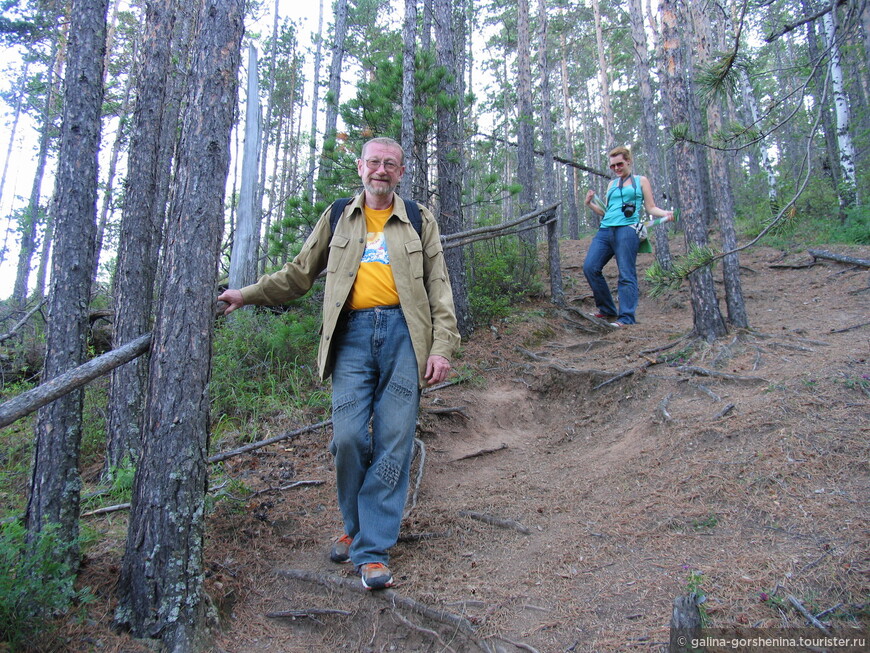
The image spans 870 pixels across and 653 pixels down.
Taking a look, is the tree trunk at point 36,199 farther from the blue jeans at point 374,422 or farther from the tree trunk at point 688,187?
the blue jeans at point 374,422

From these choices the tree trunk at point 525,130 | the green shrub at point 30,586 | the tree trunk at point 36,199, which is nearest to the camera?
the green shrub at point 30,586

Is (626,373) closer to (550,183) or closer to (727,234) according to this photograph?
(727,234)

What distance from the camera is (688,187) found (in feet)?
18.5

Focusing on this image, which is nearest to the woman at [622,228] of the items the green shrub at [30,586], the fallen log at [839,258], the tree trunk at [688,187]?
the tree trunk at [688,187]

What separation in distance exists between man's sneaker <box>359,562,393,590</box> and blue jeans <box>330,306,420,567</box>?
1.6 inches

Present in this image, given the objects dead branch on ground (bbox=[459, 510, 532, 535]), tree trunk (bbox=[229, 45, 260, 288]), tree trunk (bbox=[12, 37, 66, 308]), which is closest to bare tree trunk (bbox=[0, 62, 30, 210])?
tree trunk (bbox=[12, 37, 66, 308])

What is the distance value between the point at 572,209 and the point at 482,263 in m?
16.0

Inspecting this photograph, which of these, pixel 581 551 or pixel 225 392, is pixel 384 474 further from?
pixel 225 392

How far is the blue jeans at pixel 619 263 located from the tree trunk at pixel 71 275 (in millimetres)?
5128

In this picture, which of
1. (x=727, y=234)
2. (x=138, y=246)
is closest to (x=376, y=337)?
(x=138, y=246)

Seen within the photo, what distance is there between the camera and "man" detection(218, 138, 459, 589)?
2.70 m

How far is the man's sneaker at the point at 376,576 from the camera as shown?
2.54 metres

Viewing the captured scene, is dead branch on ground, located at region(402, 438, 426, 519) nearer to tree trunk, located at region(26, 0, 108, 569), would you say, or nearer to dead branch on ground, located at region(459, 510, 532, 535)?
dead branch on ground, located at region(459, 510, 532, 535)

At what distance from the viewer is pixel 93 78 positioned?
10.00ft
